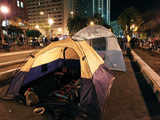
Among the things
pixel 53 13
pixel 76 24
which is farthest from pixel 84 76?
pixel 53 13

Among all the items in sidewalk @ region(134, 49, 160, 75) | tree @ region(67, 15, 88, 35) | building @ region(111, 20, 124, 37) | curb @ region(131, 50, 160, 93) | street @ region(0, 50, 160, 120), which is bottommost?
street @ region(0, 50, 160, 120)

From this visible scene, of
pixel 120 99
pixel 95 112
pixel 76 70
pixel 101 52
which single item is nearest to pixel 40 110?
→ pixel 95 112

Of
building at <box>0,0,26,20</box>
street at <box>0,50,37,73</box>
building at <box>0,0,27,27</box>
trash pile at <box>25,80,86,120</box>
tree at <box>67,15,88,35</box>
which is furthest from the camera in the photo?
tree at <box>67,15,88,35</box>

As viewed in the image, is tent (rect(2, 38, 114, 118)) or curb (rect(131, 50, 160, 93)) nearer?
tent (rect(2, 38, 114, 118))

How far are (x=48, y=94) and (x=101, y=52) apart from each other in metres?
4.21

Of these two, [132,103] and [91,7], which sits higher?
[91,7]

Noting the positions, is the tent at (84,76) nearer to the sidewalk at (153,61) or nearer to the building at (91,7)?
the sidewalk at (153,61)

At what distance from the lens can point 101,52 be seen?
283 inches

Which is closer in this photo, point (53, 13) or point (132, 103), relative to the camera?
point (132, 103)

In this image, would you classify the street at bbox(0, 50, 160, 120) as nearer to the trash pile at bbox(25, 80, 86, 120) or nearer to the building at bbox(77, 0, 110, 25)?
the trash pile at bbox(25, 80, 86, 120)

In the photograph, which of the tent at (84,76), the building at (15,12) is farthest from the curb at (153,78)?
the building at (15,12)

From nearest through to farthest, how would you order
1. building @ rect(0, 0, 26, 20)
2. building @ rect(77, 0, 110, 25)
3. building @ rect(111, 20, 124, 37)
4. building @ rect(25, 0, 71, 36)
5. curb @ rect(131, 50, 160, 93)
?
curb @ rect(131, 50, 160, 93)
building @ rect(0, 0, 26, 20)
building @ rect(111, 20, 124, 37)
building @ rect(25, 0, 71, 36)
building @ rect(77, 0, 110, 25)

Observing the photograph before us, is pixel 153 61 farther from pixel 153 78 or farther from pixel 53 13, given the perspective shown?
pixel 53 13

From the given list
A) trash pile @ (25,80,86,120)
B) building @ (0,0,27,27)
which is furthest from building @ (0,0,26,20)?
trash pile @ (25,80,86,120)
